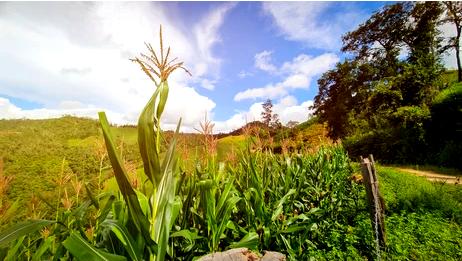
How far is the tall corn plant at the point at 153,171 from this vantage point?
1.50 meters

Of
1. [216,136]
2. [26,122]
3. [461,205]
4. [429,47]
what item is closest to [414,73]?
[429,47]

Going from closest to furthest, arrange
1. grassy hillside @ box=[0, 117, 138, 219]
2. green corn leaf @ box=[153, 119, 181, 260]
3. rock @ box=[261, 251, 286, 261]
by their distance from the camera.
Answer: green corn leaf @ box=[153, 119, 181, 260]
rock @ box=[261, 251, 286, 261]
grassy hillside @ box=[0, 117, 138, 219]

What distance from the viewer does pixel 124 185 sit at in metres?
1.52

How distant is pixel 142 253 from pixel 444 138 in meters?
18.8

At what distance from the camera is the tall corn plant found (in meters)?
1.50

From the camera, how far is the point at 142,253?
1.83 metres

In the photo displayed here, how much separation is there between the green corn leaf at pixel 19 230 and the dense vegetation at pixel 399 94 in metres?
17.3

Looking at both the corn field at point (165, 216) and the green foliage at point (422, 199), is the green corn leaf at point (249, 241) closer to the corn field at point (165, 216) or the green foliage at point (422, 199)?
the corn field at point (165, 216)

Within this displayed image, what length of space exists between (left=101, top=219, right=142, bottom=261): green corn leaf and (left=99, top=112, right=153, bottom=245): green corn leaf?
8cm

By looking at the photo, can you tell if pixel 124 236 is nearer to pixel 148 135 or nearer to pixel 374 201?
pixel 148 135

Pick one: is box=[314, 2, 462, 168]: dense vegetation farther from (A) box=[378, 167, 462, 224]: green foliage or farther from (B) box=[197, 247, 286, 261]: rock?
(B) box=[197, 247, 286, 261]: rock

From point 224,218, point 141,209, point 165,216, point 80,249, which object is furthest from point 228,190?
point 80,249

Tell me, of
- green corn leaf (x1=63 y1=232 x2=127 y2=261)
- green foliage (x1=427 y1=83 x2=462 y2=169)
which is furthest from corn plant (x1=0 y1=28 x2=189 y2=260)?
green foliage (x1=427 y1=83 x2=462 y2=169)

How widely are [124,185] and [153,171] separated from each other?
184mm
